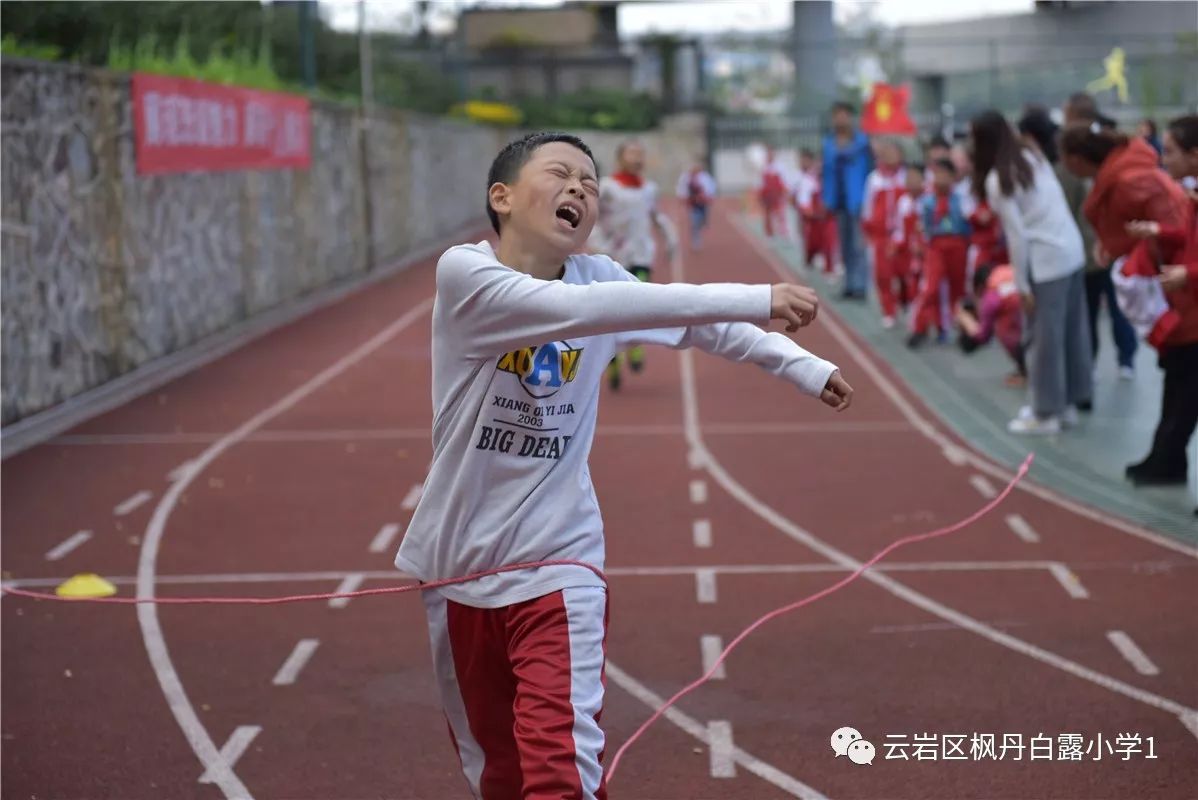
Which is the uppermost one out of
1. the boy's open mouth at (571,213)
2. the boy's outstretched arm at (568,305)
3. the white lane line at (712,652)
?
the boy's open mouth at (571,213)

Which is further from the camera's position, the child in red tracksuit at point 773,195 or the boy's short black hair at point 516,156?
the child in red tracksuit at point 773,195

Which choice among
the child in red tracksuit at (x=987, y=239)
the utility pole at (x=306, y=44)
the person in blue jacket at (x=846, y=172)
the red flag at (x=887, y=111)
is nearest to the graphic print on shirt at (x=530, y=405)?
the child in red tracksuit at (x=987, y=239)

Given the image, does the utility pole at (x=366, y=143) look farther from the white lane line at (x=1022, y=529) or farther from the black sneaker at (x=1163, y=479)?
the white lane line at (x=1022, y=529)

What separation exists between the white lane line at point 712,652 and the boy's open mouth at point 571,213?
125 inches

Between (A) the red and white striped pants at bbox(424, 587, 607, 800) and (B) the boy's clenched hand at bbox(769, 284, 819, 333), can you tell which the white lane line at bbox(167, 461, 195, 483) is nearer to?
(A) the red and white striped pants at bbox(424, 587, 607, 800)

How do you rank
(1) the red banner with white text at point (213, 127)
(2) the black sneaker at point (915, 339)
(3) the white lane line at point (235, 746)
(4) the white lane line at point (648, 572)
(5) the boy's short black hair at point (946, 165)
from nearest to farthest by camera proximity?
(3) the white lane line at point (235, 746), (4) the white lane line at point (648, 572), (5) the boy's short black hair at point (946, 165), (1) the red banner with white text at point (213, 127), (2) the black sneaker at point (915, 339)

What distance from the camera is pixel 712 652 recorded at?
7.27m

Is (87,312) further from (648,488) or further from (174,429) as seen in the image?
(648,488)

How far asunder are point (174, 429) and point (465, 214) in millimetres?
30932

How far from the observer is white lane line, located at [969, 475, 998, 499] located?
10.5m

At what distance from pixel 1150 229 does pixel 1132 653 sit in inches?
129

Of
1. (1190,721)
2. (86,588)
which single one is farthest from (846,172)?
(1190,721)

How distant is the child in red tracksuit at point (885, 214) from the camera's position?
64.0 feet

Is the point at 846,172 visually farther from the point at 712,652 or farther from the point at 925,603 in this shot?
the point at 712,652
